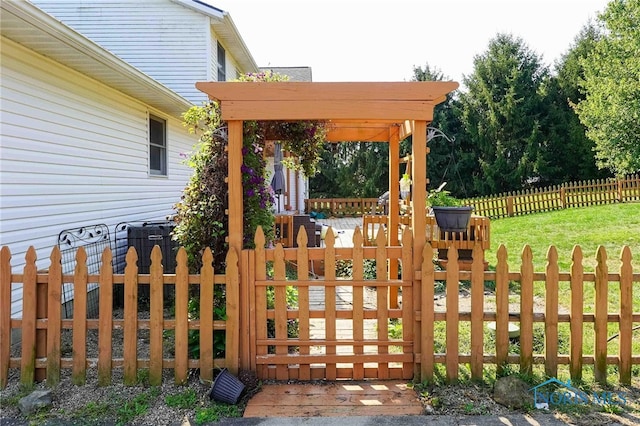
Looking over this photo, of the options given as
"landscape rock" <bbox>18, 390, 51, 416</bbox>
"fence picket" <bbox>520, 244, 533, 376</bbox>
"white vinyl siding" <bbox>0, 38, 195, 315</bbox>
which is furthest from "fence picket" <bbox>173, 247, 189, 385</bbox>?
"fence picket" <bbox>520, 244, 533, 376</bbox>

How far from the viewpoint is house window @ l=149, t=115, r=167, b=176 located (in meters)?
8.41

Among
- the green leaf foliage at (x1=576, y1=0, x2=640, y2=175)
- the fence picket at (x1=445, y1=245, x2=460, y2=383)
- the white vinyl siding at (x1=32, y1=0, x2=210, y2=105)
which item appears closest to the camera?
the fence picket at (x1=445, y1=245, x2=460, y2=383)

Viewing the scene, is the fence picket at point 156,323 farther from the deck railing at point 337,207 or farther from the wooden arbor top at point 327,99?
the deck railing at point 337,207

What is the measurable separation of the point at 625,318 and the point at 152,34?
11.5 m

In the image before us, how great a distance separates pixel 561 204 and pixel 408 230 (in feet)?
53.2

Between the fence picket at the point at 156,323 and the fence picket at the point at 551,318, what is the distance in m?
2.98

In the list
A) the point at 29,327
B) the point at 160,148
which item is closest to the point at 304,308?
the point at 29,327

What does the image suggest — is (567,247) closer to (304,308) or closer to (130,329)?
(304,308)

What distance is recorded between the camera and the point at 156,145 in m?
8.43

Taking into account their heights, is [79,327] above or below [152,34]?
below

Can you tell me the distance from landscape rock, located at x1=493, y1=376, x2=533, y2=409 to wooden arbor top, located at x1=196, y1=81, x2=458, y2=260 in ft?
3.64

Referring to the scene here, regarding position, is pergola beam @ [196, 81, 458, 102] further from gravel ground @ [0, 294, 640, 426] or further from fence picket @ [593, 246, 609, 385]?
gravel ground @ [0, 294, 640, 426]

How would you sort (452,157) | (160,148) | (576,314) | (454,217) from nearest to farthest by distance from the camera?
(576,314) → (454,217) → (160,148) → (452,157)

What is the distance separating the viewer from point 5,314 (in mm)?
3477
